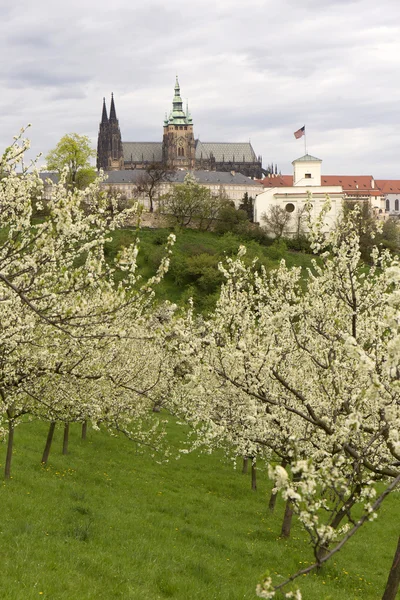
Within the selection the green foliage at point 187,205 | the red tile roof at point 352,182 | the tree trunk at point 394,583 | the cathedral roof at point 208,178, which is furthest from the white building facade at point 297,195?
the tree trunk at point 394,583

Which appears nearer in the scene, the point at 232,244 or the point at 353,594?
the point at 353,594

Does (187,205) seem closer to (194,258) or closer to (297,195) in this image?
(194,258)

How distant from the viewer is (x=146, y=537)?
654 inches

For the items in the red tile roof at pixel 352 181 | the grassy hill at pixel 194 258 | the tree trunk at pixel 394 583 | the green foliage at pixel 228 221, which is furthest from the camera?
the red tile roof at pixel 352 181

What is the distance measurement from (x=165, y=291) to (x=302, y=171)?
58296 mm

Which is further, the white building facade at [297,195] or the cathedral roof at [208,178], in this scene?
the cathedral roof at [208,178]

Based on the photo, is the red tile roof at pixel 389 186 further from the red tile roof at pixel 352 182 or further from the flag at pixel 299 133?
the flag at pixel 299 133

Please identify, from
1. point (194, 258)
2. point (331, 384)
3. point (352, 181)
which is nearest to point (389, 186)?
point (352, 181)

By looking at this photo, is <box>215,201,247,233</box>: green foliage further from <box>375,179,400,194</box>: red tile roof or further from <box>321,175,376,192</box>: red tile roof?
<box>375,179,400,194</box>: red tile roof

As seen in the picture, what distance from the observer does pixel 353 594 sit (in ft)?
50.1

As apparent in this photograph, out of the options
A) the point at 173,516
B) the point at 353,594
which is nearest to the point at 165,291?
the point at 173,516

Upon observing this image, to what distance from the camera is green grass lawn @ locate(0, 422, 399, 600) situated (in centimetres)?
1295

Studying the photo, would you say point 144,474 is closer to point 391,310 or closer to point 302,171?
point 391,310

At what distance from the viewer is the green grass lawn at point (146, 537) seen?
13.0 metres
